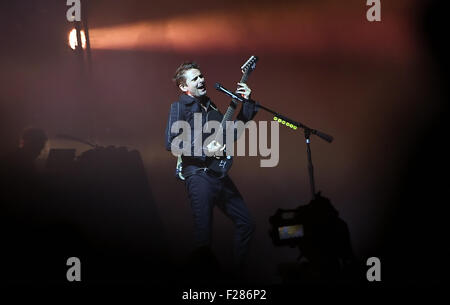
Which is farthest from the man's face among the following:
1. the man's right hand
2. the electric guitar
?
the man's right hand

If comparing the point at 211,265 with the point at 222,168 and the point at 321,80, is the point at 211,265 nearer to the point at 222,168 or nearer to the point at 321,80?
the point at 222,168

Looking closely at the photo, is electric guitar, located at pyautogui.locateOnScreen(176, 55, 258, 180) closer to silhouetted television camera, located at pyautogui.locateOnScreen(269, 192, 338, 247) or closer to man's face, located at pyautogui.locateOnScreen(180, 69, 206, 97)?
man's face, located at pyautogui.locateOnScreen(180, 69, 206, 97)

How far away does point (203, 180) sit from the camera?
3.49 metres

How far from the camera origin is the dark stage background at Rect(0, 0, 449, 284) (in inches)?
171

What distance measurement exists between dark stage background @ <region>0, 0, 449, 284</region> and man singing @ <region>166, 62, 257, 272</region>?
56 centimetres

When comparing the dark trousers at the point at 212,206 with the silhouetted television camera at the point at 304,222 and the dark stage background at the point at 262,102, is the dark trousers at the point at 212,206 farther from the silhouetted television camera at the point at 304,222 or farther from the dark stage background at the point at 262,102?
the dark stage background at the point at 262,102

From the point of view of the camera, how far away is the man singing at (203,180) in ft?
11.3

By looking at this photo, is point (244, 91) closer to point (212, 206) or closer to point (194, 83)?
point (194, 83)

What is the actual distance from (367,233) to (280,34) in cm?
215
